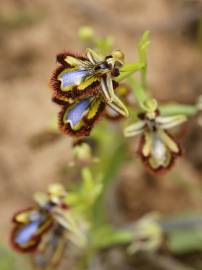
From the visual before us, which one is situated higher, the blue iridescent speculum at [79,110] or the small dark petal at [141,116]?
the small dark petal at [141,116]

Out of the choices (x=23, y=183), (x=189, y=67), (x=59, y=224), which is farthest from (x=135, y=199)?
(x=59, y=224)

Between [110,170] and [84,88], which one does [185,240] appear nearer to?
[110,170]

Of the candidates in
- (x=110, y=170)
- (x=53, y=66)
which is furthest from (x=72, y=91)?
(x=53, y=66)

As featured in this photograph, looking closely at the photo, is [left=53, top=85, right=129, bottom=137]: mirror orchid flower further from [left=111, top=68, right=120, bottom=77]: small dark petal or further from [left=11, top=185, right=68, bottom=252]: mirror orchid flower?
[left=11, top=185, right=68, bottom=252]: mirror orchid flower

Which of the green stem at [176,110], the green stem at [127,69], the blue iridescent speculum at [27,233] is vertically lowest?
the blue iridescent speculum at [27,233]

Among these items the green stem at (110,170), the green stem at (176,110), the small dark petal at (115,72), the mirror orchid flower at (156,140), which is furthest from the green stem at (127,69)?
the green stem at (110,170)

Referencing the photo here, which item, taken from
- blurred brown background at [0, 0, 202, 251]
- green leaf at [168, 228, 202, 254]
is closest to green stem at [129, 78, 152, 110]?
green leaf at [168, 228, 202, 254]

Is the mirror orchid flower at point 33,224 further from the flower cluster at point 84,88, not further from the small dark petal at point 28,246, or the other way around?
the flower cluster at point 84,88

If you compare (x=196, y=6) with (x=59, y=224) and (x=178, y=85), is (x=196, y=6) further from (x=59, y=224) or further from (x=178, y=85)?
(x=59, y=224)
